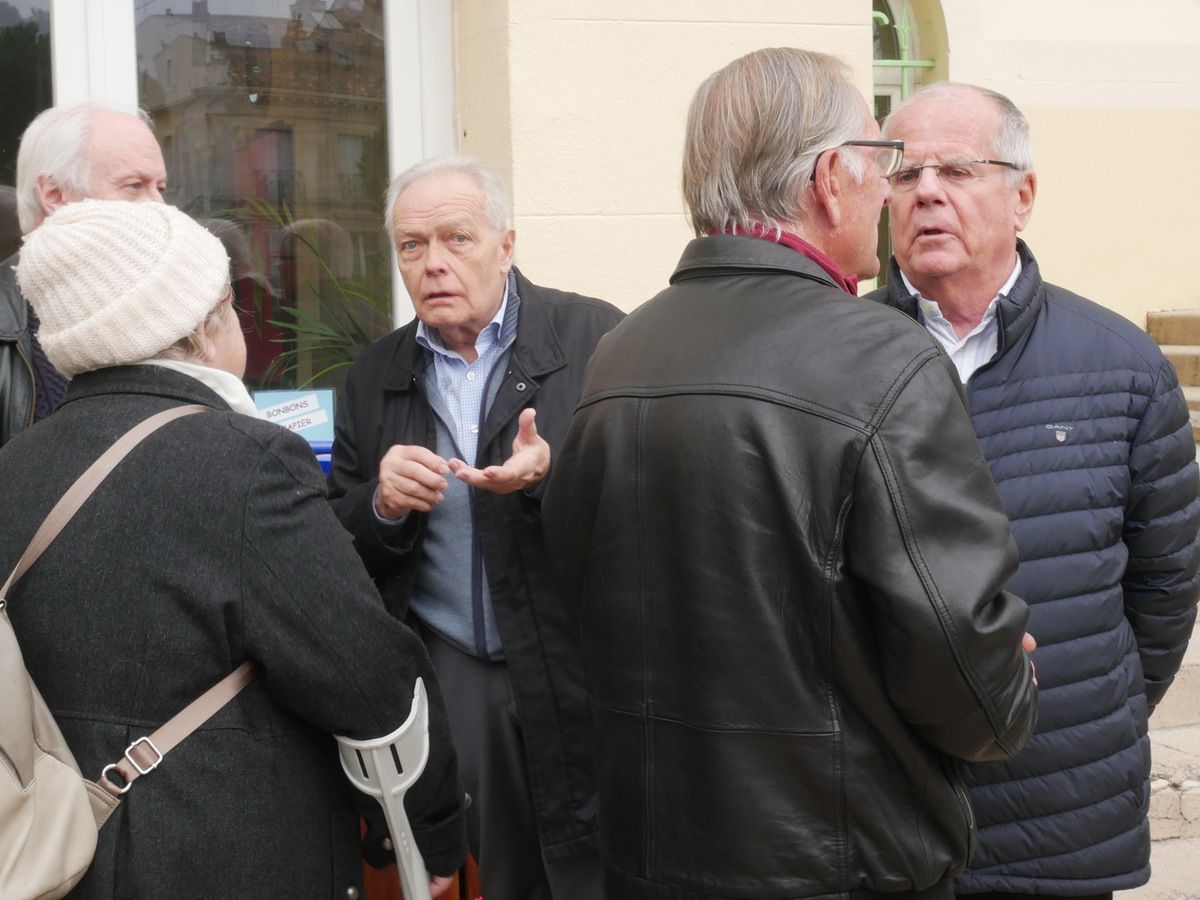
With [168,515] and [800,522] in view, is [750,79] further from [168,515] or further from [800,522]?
[168,515]

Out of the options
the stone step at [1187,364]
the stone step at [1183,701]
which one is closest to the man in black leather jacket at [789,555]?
the stone step at [1183,701]

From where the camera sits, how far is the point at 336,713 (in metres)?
1.91

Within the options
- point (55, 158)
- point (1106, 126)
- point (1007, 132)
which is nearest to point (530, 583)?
point (1007, 132)

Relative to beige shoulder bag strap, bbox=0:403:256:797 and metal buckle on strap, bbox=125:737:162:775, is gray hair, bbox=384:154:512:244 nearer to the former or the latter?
beige shoulder bag strap, bbox=0:403:256:797

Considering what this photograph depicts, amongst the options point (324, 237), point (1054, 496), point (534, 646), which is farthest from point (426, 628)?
point (324, 237)

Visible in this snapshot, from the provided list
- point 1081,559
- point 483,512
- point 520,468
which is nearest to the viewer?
point 1081,559

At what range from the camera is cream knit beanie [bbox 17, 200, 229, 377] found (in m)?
1.86

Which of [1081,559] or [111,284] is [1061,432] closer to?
[1081,559]

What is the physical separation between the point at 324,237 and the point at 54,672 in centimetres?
261

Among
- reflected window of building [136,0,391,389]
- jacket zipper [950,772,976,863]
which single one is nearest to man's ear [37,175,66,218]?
reflected window of building [136,0,391,389]

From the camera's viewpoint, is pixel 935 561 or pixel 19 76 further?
pixel 19 76

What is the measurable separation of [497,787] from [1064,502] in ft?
4.17

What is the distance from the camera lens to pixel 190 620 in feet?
5.95

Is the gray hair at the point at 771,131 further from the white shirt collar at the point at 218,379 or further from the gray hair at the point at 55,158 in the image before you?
the gray hair at the point at 55,158
